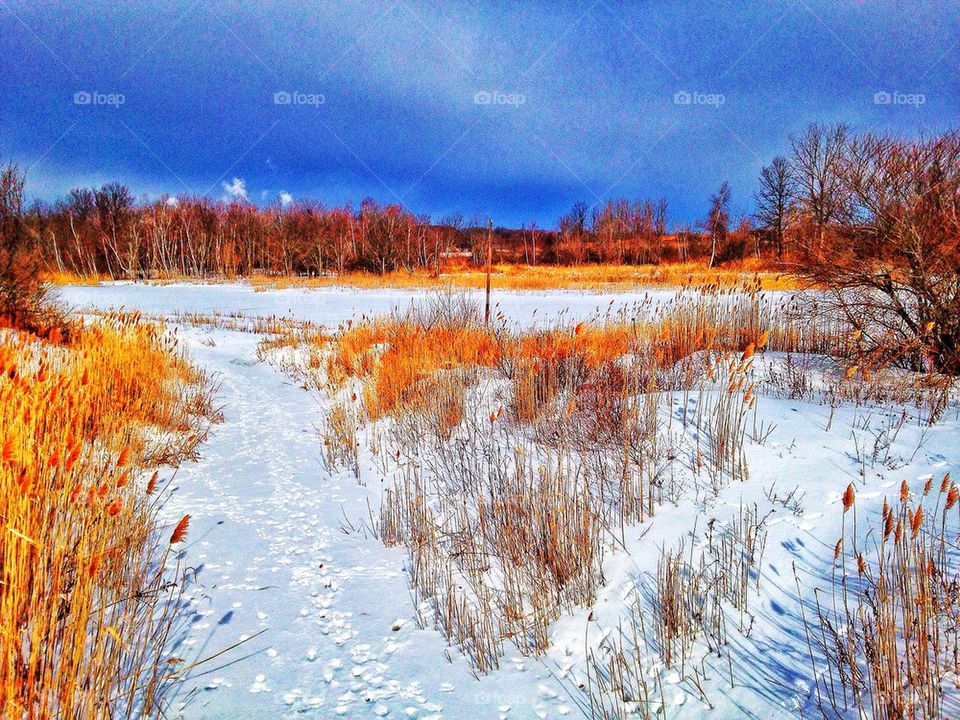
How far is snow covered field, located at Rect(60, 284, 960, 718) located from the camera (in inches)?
83.7

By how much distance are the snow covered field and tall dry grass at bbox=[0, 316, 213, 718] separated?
0.92ft

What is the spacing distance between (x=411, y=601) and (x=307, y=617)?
602 millimetres

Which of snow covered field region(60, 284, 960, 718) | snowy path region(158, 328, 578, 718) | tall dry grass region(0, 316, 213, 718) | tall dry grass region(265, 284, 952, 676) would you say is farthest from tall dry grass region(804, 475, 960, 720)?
tall dry grass region(0, 316, 213, 718)

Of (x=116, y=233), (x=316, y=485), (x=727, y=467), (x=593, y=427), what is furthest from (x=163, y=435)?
(x=116, y=233)

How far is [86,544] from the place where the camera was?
263 centimetres

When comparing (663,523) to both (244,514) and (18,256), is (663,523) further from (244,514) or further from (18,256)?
(18,256)

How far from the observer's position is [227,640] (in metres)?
2.56

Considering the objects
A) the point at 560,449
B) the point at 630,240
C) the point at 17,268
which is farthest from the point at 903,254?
the point at 630,240

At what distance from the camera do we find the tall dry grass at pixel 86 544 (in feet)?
5.56

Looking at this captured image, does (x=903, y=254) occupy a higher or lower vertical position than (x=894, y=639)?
higher

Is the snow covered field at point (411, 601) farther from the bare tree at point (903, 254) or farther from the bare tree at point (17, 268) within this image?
the bare tree at point (17, 268)

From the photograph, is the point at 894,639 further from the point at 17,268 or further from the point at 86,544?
the point at 17,268

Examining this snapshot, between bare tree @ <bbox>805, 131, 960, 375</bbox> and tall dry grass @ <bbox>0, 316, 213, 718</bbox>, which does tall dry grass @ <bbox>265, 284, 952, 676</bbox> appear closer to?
bare tree @ <bbox>805, 131, 960, 375</bbox>

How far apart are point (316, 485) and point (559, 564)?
281 centimetres
